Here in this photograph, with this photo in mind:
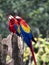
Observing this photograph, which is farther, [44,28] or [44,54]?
[44,28]

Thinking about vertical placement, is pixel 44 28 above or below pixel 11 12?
below

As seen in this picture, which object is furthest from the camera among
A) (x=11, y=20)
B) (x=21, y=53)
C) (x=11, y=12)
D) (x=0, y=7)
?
(x=11, y=12)

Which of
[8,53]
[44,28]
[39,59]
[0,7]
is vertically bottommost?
[44,28]

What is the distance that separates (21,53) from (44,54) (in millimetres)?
2050

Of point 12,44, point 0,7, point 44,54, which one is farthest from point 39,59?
point 12,44

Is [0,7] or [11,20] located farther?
[0,7]

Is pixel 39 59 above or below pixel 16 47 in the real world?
below

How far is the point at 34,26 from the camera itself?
6.13m

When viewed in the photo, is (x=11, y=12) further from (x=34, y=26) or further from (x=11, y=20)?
(x=11, y=20)

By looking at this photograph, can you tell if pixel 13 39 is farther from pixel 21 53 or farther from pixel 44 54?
pixel 44 54

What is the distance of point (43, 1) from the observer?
6.35 m

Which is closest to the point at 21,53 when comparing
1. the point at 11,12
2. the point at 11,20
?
the point at 11,20

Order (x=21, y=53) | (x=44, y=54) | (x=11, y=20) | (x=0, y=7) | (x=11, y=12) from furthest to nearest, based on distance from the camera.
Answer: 1. (x=11, y=12)
2. (x=0, y=7)
3. (x=44, y=54)
4. (x=11, y=20)
5. (x=21, y=53)

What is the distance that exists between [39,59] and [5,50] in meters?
2.15
